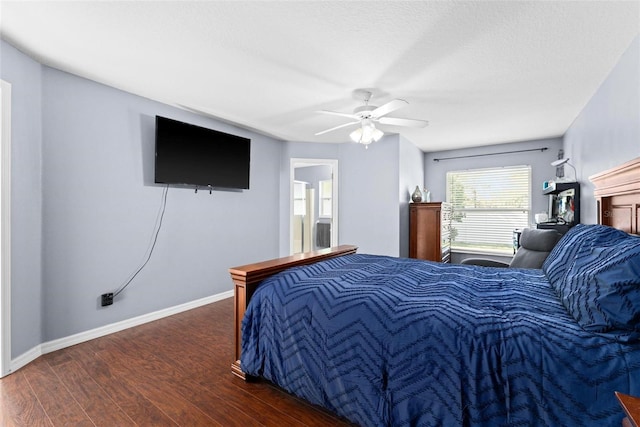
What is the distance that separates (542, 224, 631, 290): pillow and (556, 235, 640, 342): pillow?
0.29m

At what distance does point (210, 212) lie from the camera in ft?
12.8

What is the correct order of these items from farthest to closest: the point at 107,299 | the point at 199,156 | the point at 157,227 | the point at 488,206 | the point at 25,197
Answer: the point at 488,206 → the point at 199,156 → the point at 157,227 → the point at 107,299 → the point at 25,197

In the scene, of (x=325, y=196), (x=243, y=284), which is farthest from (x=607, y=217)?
(x=325, y=196)

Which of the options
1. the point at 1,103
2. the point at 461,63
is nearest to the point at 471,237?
the point at 461,63

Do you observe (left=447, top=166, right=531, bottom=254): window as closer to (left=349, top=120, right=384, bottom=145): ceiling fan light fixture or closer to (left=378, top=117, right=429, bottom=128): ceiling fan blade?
(left=378, top=117, right=429, bottom=128): ceiling fan blade

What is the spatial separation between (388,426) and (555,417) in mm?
685

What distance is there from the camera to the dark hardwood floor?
169 cm

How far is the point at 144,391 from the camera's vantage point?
1.94 m

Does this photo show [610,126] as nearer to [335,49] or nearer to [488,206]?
[335,49]

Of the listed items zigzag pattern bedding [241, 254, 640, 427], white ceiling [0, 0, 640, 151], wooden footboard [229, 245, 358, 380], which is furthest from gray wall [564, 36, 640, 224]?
wooden footboard [229, 245, 358, 380]

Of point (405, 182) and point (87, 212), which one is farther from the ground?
point (405, 182)

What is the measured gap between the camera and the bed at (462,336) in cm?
112

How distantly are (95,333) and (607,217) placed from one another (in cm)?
453

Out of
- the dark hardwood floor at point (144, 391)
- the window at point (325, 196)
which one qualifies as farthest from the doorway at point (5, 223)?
the window at point (325, 196)
